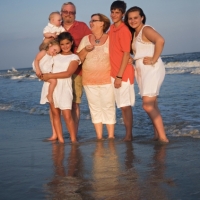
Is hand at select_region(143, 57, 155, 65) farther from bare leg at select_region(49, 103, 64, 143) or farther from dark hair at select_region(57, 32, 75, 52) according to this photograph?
bare leg at select_region(49, 103, 64, 143)

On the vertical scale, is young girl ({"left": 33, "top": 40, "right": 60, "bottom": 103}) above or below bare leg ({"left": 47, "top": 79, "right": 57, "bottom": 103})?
above

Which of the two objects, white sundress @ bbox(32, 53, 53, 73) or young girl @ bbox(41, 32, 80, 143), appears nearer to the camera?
young girl @ bbox(41, 32, 80, 143)

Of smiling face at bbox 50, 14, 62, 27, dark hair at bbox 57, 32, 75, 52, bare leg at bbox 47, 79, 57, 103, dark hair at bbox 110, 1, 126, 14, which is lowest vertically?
bare leg at bbox 47, 79, 57, 103

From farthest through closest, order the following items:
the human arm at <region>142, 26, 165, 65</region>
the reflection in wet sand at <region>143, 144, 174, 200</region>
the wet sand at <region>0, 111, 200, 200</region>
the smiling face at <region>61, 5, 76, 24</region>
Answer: the smiling face at <region>61, 5, 76, 24</region>, the human arm at <region>142, 26, 165, 65</region>, the wet sand at <region>0, 111, 200, 200</region>, the reflection in wet sand at <region>143, 144, 174, 200</region>

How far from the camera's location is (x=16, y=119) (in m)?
8.30

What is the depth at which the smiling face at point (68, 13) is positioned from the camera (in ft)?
17.6

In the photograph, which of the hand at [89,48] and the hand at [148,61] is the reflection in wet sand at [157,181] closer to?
the hand at [148,61]

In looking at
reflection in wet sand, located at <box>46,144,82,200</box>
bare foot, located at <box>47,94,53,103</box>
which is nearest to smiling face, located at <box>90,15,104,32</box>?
bare foot, located at <box>47,94,53,103</box>

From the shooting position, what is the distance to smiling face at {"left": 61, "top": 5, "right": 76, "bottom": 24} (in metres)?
5.38

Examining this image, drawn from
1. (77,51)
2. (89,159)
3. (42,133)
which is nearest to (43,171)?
(89,159)

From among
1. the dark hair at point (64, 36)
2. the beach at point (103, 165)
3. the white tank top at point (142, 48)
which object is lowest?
the beach at point (103, 165)

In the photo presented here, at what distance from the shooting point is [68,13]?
5398 millimetres

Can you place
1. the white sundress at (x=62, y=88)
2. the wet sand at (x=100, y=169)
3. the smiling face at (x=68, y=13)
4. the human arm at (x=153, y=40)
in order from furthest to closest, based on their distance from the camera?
the smiling face at (x=68, y=13) → the white sundress at (x=62, y=88) → the human arm at (x=153, y=40) → the wet sand at (x=100, y=169)

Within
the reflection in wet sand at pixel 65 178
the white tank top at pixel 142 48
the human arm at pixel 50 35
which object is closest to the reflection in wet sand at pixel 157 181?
the reflection in wet sand at pixel 65 178
